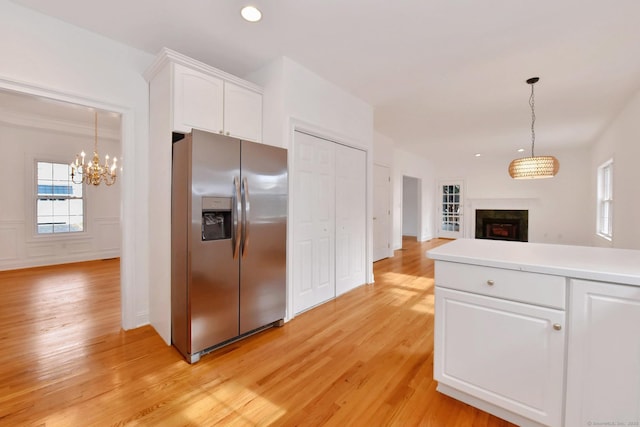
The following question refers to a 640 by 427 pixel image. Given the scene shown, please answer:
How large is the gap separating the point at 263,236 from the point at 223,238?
0.37m

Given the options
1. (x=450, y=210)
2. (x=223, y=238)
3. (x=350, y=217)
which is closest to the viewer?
(x=223, y=238)

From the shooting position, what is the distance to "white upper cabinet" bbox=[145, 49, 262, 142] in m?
2.31

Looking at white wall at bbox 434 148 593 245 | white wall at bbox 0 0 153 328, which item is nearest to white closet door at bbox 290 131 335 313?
white wall at bbox 0 0 153 328

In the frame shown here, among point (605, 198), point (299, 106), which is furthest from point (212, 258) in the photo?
point (605, 198)

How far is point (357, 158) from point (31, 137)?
5908 mm

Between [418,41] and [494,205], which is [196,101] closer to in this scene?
[418,41]

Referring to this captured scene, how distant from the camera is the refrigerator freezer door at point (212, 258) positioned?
208 centimetres

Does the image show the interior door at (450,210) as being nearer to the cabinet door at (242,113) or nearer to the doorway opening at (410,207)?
the doorway opening at (410,207)

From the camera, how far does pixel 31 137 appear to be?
196 inches

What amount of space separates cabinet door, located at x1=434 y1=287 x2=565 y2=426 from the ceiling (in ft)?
7.06

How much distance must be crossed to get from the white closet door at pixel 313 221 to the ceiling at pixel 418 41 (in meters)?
A: 0.93

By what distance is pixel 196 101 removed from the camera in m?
2.43

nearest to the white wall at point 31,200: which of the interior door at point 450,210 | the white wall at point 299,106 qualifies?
the white wall at point 299,106

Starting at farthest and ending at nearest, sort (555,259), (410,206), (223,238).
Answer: (410,206)
(223,238)
(555,259)
